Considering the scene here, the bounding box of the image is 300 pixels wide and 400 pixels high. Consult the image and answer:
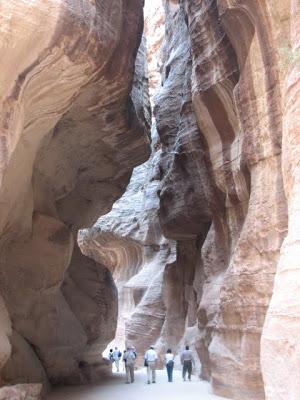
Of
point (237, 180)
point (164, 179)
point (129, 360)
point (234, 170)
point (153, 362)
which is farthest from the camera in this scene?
point (164, 179)

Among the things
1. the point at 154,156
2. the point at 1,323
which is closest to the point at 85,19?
the point at 1,323

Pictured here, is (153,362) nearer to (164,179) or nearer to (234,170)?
(234,170)

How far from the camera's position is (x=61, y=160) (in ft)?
41.0

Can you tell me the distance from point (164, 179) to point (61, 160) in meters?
4.61

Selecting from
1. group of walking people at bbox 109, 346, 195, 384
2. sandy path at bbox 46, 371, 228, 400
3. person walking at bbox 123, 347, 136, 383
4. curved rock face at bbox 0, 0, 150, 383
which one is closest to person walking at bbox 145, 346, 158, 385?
group of walking people at bbox 109, 346, 195, 384

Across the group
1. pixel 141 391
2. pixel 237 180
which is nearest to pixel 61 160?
pixel 237 180

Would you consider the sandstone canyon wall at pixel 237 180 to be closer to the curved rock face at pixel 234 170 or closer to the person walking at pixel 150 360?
the curved rock face at pixel 234 170

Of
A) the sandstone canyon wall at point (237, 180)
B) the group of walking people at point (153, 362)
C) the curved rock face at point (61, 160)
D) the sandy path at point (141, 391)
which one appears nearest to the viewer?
the sandstone canyon wall at point (237, 180)

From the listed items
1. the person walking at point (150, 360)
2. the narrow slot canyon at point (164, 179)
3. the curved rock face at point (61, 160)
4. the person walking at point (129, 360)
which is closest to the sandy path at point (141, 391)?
the narrow slot canyon at point (164, 179)

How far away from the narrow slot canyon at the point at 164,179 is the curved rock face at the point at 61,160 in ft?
0.11

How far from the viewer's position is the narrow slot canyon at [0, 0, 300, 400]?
703 cm

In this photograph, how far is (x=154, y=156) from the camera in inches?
930

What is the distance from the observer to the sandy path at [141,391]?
979cm

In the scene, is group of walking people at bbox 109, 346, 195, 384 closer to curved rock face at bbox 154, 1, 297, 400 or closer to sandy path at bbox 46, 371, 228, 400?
sandy path at bbox 46, 371, 228, 400
